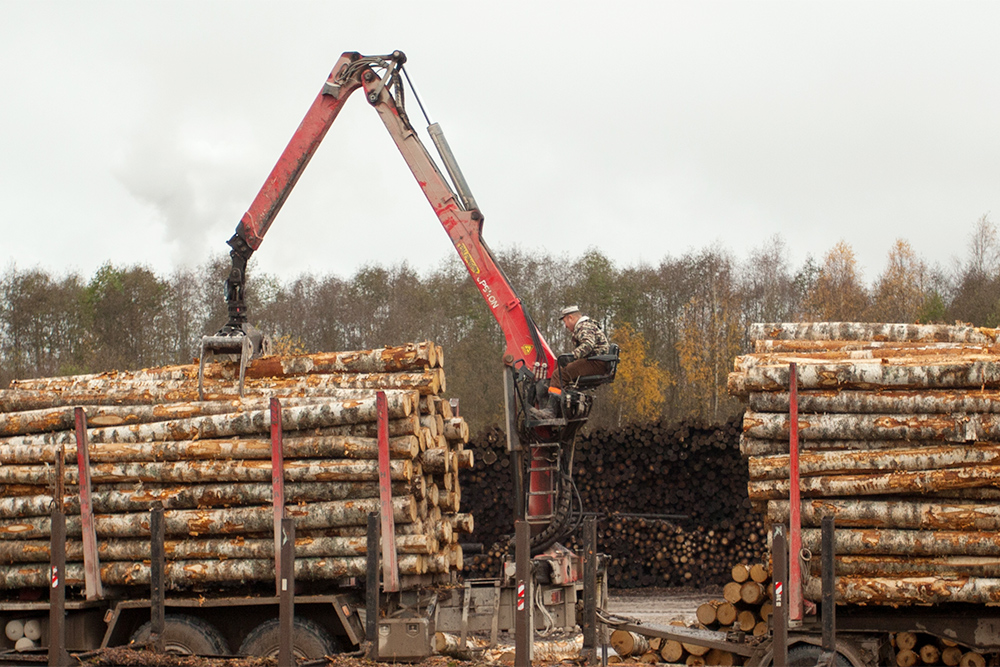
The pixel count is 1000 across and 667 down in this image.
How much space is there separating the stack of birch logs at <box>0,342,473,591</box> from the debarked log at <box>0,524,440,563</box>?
0.04 feet

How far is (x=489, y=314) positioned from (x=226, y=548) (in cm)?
2576

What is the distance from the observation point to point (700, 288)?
43.6 m

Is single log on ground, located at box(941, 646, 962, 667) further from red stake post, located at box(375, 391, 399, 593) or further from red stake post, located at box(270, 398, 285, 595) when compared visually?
red stake post, located at box(270, 398, 285, 595)

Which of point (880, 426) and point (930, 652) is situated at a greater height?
point (880, 426)

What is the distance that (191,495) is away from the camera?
10250 mm

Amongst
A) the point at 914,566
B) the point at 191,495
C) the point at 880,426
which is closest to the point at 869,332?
the point at 880,426

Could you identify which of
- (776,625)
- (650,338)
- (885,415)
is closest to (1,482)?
(776,625)

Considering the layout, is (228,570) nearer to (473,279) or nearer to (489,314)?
(473,279)

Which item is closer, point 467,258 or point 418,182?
point 467,258

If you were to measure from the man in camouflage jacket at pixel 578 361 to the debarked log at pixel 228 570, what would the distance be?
2373 millimetres

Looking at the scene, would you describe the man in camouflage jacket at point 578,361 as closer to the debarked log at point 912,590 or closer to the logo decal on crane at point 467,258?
the logo decal on crane at point 467,258

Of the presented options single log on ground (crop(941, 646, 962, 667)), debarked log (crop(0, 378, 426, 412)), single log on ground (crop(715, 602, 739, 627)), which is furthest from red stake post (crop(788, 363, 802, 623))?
debarked log (crop(0, 378, 426, 412))

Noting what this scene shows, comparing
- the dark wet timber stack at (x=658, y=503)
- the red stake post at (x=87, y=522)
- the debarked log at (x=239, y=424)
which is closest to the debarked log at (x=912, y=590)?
the debarked log at (x=239, y=424)

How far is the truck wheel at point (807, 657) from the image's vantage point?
9.12 m
